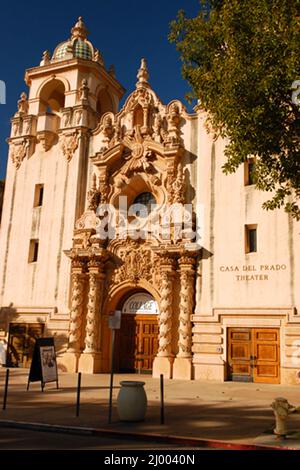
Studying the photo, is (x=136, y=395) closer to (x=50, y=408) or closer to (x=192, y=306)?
(x=50, y=408)

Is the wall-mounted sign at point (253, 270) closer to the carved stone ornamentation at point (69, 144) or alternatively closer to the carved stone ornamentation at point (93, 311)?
the carved stone ornamentation at point (93, 311)

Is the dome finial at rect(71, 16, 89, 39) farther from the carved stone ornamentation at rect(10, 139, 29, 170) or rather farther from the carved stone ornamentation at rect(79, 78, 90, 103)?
the carved stone ornamentation at rect(10, 139, 29, 170)

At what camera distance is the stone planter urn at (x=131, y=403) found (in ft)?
37.8

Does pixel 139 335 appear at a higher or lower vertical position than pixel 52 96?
lower

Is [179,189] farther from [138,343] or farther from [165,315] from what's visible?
[138,343]

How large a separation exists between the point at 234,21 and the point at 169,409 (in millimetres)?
11234

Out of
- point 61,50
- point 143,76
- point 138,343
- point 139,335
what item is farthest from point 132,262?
point 61,50

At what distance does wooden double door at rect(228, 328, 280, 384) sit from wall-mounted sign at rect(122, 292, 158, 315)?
4.68 m

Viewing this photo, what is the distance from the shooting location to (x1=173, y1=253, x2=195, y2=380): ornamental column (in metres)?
22.4

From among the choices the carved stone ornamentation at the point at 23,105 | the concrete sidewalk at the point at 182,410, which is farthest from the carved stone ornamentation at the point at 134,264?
the carved stone ornamentation at the point at 23,105

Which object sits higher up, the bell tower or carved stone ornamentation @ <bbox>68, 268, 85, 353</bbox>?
the bell tower

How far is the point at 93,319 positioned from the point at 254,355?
26.9ft

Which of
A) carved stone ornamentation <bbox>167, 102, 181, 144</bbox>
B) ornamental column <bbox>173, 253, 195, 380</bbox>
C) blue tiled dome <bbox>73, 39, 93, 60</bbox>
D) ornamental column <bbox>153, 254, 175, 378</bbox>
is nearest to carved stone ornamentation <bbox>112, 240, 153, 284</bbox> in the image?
ornamental column <bbox>153, 254, 175, 378</bbox>

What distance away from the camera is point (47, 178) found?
2930cm
